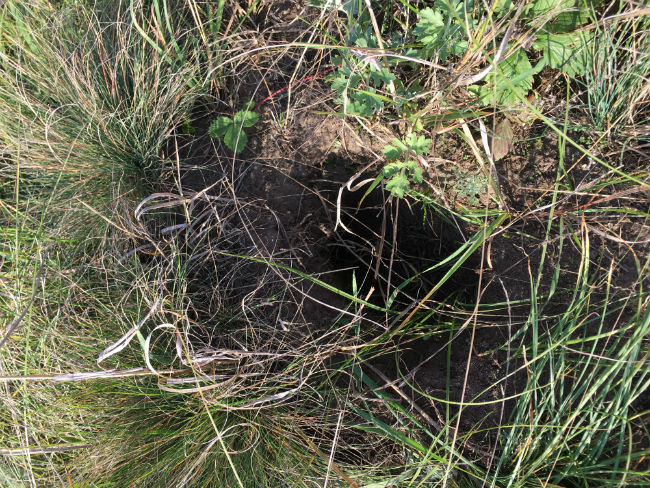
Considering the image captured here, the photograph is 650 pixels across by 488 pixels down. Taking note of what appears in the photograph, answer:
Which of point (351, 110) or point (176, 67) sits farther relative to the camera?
point (176, 67)

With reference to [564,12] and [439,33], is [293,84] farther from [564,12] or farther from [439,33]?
[564,12]

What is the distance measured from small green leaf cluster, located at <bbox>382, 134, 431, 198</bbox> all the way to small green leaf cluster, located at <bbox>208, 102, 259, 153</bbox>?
21.0 inches

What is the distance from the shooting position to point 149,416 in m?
1.47

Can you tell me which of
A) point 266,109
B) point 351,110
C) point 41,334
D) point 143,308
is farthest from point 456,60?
point 41,334

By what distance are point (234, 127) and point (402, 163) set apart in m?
0.65

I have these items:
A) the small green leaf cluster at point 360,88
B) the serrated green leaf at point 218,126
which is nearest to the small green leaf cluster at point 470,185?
the small green leaf cluster at point 360,88

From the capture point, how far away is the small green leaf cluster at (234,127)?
5.23ft

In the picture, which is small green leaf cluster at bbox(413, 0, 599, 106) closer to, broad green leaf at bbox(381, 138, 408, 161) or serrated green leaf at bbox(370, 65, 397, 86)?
serrated green leaf at bbox(370, 65, 397, 86)

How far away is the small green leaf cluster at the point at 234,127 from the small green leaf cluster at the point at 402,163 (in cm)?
53

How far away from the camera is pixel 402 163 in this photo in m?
1.35

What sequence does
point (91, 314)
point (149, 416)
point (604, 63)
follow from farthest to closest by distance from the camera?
1. point (91, 314)
2. point (149, 416)
3. point (604, 63)

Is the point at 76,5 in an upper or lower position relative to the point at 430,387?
upper

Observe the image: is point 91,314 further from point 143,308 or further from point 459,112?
point 459,112

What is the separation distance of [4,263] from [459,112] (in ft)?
5.56
